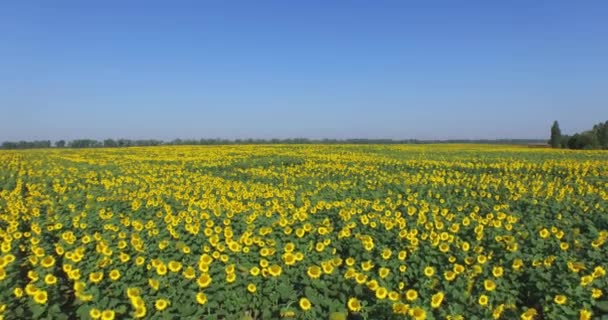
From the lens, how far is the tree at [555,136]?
51.4 meters

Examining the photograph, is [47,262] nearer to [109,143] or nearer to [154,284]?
[154,284]

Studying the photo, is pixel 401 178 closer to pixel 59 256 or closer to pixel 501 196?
pixel 501 196

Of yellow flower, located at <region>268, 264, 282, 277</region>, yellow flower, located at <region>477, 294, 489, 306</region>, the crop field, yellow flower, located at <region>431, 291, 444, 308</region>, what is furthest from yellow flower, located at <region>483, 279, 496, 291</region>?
yellow flower, located at <region>268, 264, 282, 277</region>

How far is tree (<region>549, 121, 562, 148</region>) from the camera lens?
51394mm

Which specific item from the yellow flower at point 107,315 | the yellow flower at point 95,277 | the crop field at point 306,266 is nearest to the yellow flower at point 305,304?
the crop field at point 306,266

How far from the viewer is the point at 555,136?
52250 mm

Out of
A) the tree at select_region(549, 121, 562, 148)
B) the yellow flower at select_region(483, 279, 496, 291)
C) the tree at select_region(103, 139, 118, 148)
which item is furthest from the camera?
the tree at select_region(103, 139, 118, 148)

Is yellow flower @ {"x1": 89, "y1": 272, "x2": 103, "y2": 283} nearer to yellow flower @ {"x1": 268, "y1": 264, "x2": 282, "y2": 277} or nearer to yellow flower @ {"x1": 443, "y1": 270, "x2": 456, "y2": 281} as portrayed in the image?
yellow flower @ {"x1": 268, "y1": 264, "x2": 282, "y2": 277}

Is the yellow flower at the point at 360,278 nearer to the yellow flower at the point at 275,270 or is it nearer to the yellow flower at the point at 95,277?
the yellow flower at the point at 275,270

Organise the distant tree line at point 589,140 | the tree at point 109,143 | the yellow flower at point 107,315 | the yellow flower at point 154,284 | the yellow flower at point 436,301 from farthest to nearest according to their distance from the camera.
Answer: the tree at point 109,143
the distant tree line at point 589,140
the yellow flower at point 154,284
the yellow flower at point 436,301
the yellow flower at point 107,315

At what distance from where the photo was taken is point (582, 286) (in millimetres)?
4102

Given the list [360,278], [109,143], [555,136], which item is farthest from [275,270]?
[109,143]

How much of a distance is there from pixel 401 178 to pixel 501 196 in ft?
11.8

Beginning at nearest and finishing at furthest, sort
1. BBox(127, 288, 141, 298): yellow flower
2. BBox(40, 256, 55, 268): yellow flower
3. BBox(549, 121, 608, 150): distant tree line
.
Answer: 1. BBox(127, 288, 141, 298): yellow flower
2. BBox(40, 256, 55, 268): yellow flower
3. BBox(549, 121, 608, 150): distant tree line
